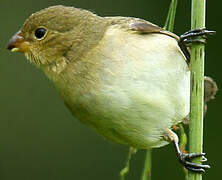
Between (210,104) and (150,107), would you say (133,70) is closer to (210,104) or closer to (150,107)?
(150,107)

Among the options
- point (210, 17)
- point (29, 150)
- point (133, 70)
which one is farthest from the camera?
point (29, 150)

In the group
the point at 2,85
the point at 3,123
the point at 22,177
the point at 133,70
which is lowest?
the point at 22,177

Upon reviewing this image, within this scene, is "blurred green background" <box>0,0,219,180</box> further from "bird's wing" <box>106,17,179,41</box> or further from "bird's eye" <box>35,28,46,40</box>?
"bird's eye" <box>35,28,46,40</box>

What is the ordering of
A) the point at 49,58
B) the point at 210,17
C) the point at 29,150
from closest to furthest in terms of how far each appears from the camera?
the point at 49,58
the point at 210,17
the point at 29,150

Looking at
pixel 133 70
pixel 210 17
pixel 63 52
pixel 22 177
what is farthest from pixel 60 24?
pixel 22 177

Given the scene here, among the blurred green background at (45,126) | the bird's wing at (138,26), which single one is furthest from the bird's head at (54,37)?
the blurred green background at (45,126)

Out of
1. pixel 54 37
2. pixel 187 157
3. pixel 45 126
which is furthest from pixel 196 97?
pixel 45 126
